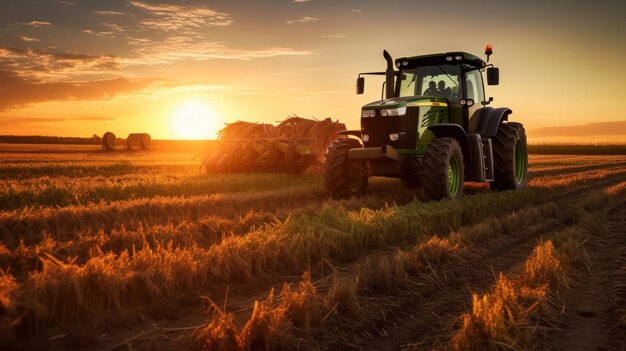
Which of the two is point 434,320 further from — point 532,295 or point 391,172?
point 391,172

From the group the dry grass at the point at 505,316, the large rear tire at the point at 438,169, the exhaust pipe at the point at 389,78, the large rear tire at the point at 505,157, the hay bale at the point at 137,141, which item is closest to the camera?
the dry grass at the point at 505,316

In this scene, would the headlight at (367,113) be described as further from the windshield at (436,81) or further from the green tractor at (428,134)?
the windshield at (436,81)

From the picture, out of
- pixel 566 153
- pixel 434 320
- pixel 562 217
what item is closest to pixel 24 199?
pixel 434 320

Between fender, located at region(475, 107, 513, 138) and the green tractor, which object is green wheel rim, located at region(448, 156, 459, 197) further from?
fender, located at region(475, 107, 513, 138)

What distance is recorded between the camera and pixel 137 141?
33.8 m

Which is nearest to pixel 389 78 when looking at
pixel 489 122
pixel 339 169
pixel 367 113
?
pixel 367 113

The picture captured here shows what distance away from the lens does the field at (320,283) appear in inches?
148

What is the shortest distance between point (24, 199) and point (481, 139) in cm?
897

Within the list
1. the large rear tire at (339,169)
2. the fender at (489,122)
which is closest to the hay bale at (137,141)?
the large rear tire at (339,169)

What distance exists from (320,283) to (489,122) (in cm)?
817

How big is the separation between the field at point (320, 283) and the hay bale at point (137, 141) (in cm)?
2562

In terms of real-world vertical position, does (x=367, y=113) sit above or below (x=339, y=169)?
above

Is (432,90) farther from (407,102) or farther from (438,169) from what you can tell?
(438,169)

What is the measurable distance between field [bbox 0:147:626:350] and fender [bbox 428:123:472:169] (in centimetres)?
219
